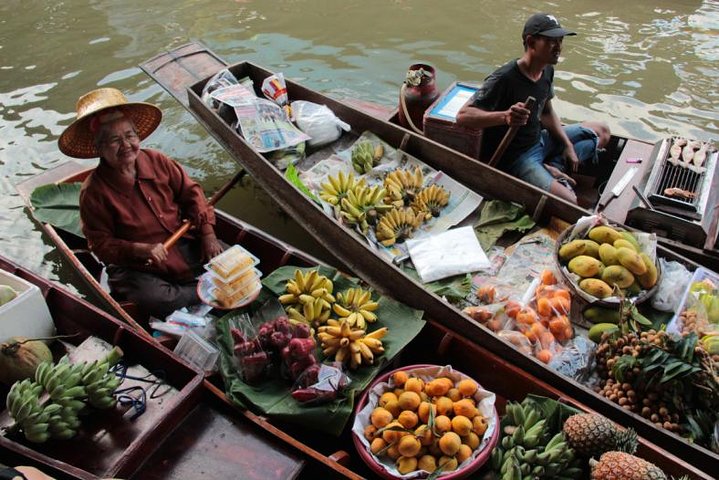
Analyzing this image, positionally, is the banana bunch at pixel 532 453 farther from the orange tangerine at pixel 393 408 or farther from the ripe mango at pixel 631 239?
the ripe mango at pixel 631 239

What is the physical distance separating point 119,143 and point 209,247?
1030 millimetres

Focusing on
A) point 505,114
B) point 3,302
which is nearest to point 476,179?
point 505,114

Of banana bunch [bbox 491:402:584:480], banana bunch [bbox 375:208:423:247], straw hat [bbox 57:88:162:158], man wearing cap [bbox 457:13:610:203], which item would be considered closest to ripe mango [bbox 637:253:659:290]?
man wearing cap [bbox 457:13:610:203]

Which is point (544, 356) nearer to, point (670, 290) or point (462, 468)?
point (462, 468)

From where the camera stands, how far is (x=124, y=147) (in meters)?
3.57

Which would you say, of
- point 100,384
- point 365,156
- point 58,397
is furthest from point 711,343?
point 58,397

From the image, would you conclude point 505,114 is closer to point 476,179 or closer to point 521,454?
point 476,179

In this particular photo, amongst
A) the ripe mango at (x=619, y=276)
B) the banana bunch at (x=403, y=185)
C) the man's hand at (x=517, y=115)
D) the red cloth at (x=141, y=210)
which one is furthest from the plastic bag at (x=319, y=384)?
the man's hand at (x=517, y=115)

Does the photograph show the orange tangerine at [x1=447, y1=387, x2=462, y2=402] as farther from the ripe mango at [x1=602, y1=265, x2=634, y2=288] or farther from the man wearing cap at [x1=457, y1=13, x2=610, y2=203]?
the man wearing cap at [x1=457, y1=13, x2=610, y2=203]

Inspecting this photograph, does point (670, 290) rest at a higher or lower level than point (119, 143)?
lower

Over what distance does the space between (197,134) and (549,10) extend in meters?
7.39

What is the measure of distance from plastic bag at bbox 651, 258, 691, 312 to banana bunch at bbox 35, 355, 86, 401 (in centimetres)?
364

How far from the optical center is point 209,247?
420cm

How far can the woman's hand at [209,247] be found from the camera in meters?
4.19
